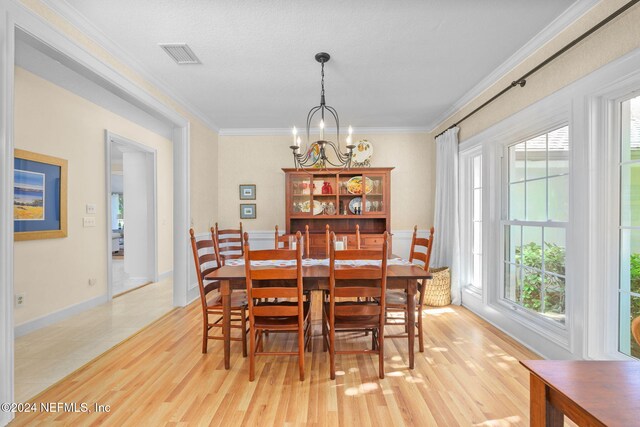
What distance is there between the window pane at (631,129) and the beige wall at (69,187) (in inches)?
195

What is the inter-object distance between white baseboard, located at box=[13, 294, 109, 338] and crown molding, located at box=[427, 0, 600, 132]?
489cm

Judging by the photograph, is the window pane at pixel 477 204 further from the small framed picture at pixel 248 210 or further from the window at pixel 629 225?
the small framed picture at pixel 248 210

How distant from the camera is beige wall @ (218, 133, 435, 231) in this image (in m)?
5.44

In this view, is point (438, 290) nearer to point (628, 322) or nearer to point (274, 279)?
point (628, 322)

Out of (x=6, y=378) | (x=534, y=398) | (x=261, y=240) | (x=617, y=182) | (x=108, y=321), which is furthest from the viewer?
(x=261, y=240)

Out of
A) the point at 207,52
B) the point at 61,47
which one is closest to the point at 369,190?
the point at 207,52

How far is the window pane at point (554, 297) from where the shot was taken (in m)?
2.71

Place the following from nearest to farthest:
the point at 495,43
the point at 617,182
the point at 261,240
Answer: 1. the point at 617,182
2. the point at 495,43
3. the point at 261,240

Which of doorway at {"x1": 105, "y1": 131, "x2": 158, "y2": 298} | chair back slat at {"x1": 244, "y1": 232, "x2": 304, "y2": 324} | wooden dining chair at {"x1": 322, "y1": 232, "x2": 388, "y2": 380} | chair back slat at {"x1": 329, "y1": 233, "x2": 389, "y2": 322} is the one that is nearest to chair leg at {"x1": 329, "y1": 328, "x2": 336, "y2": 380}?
wooden dining chair at {"x1": 322, "y1": 232, "x2": 388, "y2": 380}

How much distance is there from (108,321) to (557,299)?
433 centimetres

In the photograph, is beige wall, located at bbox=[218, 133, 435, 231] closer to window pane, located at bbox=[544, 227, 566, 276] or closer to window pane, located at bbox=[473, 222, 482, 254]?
window pane, located at bbox=[473, 222, 482, 254]

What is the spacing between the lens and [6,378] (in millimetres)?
1854

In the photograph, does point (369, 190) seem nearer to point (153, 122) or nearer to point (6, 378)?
point (153, 122)

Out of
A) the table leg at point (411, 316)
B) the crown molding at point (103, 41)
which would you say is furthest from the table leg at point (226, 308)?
the crown molding at point (103, 41)
